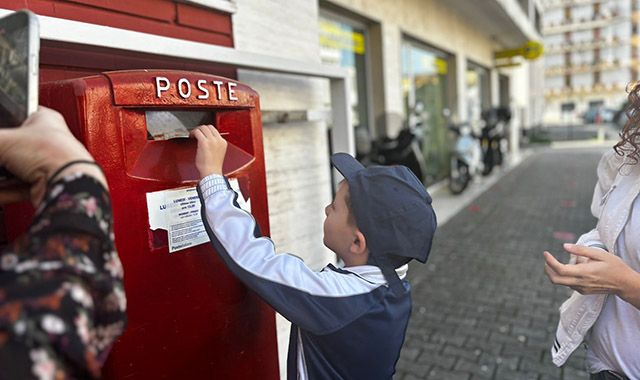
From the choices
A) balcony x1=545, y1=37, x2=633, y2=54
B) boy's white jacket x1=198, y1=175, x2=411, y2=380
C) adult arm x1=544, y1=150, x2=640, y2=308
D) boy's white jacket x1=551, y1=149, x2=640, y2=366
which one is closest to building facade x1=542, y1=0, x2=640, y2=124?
balcony x1=545, y1=37, x2=633, y2=54

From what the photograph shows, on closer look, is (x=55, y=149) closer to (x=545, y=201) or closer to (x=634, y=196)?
(x=634, y=196)

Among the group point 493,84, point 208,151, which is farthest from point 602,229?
point 493,84

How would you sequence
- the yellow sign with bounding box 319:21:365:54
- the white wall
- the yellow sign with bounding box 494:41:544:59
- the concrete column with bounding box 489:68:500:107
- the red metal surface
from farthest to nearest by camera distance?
1. the concrete column with bounding box 489:68:500:107
2. the yellow sign with bounding box 494:41:544:59
3. the yellow sign with bounding box 319:21:365:54
4. the white wall
5. the red metal surface

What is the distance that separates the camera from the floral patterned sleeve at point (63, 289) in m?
0.66

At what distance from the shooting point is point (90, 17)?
187 cm

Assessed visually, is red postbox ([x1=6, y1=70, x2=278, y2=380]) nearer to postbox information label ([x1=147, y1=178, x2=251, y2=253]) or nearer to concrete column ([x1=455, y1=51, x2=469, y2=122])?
postbox information label ([x1=147, y1=178, x2=251, y2=253])

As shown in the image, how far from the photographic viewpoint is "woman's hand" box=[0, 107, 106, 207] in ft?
2.53

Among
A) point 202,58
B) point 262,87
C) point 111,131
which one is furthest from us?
point 262,87

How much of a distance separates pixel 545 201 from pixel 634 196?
24.2 feet

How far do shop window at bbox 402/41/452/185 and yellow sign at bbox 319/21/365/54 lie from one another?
4.75 feet

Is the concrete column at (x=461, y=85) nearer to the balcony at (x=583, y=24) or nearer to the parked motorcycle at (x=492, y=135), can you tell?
the parked motorcycle at (x=492, y=135)

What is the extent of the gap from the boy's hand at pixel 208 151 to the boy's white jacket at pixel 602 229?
1.09 metres

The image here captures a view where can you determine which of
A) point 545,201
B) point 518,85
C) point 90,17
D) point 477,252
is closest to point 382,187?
point 90,17

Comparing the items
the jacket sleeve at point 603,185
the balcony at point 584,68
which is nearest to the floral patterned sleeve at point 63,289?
the jacket sleeve at point 603,185
